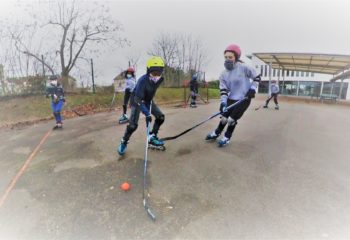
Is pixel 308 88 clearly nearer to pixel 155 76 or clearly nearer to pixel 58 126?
pixel 155 76

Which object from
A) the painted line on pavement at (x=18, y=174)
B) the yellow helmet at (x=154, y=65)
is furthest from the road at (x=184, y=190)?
the yellow helmet at (x=154, y=65)

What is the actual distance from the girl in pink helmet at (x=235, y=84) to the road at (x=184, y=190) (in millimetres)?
801

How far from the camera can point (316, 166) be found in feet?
12.5

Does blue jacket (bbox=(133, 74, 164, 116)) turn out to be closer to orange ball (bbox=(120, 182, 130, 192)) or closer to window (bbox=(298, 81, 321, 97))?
orange ball (bbox=(120, 182, 130, 192))

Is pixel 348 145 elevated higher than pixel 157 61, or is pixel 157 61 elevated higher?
pixel 157 61

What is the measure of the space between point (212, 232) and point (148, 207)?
88cm

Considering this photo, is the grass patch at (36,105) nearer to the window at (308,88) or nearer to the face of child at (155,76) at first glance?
the face of child at (155,76)

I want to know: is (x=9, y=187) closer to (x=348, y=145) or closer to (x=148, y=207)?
(x=148, y=207)

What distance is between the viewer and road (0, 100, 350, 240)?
2350 mm

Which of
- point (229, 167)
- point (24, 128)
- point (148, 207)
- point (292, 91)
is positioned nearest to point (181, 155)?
point (229, 167)

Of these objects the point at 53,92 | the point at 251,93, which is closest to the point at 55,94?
the point at 53,92

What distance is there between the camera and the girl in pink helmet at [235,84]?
441 centimetres

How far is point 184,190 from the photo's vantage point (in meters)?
3.06

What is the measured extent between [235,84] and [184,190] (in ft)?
8.89
